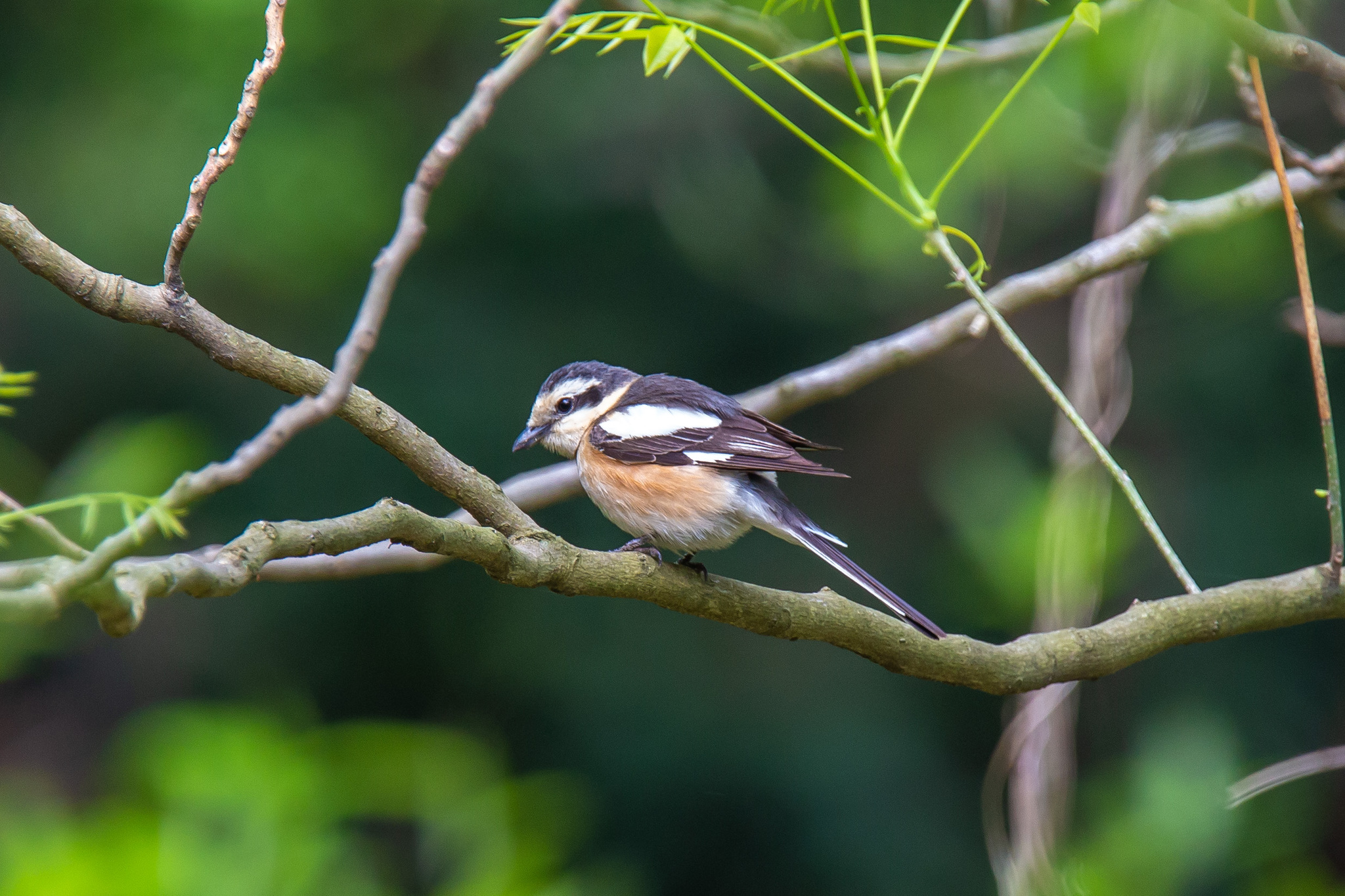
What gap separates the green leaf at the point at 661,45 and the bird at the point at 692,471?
1418 mm

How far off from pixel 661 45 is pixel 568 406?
2094 millimetres

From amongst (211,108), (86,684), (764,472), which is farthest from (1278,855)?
(86,684)

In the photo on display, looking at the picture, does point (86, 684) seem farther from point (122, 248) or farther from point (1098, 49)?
point (1098, 49)

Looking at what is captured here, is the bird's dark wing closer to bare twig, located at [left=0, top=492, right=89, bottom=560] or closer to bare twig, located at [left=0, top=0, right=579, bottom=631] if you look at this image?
bare twig, located at [left=0, top=0, right=579, bottom=631]

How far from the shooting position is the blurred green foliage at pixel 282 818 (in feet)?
9.96

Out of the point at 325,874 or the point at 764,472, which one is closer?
the point at 325,874

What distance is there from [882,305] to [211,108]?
13.3ft

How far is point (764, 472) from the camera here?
399cm

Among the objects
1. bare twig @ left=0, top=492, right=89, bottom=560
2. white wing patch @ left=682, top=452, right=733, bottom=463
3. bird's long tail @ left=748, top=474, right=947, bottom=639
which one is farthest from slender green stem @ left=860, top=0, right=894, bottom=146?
bare twig @ left=0, top=492, right=89, bottom=560

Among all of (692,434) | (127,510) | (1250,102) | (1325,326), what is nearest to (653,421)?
(692,434)

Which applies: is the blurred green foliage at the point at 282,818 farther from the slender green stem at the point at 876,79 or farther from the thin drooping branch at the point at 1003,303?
the slender green stem at the point at 876,79

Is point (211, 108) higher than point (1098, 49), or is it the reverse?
point (211, 108)

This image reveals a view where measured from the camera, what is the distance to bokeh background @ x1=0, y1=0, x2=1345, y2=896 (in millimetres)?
5988

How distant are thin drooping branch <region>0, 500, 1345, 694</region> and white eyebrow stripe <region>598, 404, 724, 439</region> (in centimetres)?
99
